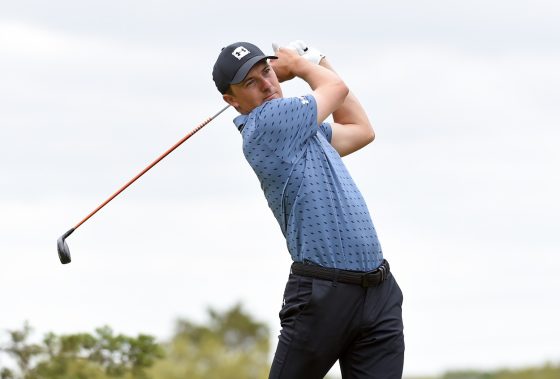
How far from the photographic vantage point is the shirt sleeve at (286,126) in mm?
6316

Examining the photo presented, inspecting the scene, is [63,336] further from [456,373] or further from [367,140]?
[456,373]

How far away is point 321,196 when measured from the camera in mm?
6273

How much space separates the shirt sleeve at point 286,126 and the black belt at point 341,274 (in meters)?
0.54

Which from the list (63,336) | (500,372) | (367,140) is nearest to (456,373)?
(500,372)

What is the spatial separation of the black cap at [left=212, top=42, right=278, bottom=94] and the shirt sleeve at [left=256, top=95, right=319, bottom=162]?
0.23 m

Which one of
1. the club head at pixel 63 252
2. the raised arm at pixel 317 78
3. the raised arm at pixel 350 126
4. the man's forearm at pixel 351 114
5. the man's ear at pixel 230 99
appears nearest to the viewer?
the raised arm at pixel 317 78

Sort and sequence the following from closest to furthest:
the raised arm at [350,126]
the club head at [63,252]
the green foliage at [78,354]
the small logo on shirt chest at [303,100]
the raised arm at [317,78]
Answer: the small logo on shirt chest at [303,100] → the raised arm at [317,78] → the raised arm at [350,126] → the club head at [63,252] → the green foliage at [78,354]

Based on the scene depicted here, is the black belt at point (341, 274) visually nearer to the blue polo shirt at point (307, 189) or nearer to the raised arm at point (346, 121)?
the blue polo shirt at point (307, 189)

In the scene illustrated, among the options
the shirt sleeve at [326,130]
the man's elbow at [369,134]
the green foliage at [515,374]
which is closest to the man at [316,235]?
the shirt sleeve at [326,130]

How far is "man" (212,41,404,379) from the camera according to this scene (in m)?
6.29

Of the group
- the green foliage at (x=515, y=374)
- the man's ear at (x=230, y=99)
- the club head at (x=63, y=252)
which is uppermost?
the man's ear at (x=230, y=99)

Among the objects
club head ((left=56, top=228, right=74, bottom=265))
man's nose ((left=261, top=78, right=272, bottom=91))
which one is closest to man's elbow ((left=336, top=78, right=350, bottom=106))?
man's nose ((left=261, top=78, right=272, bottom=91))

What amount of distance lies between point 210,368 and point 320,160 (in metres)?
11.7

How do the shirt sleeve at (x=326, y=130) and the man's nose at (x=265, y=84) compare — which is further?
the shirt sleeve at (x=326, y=130)
